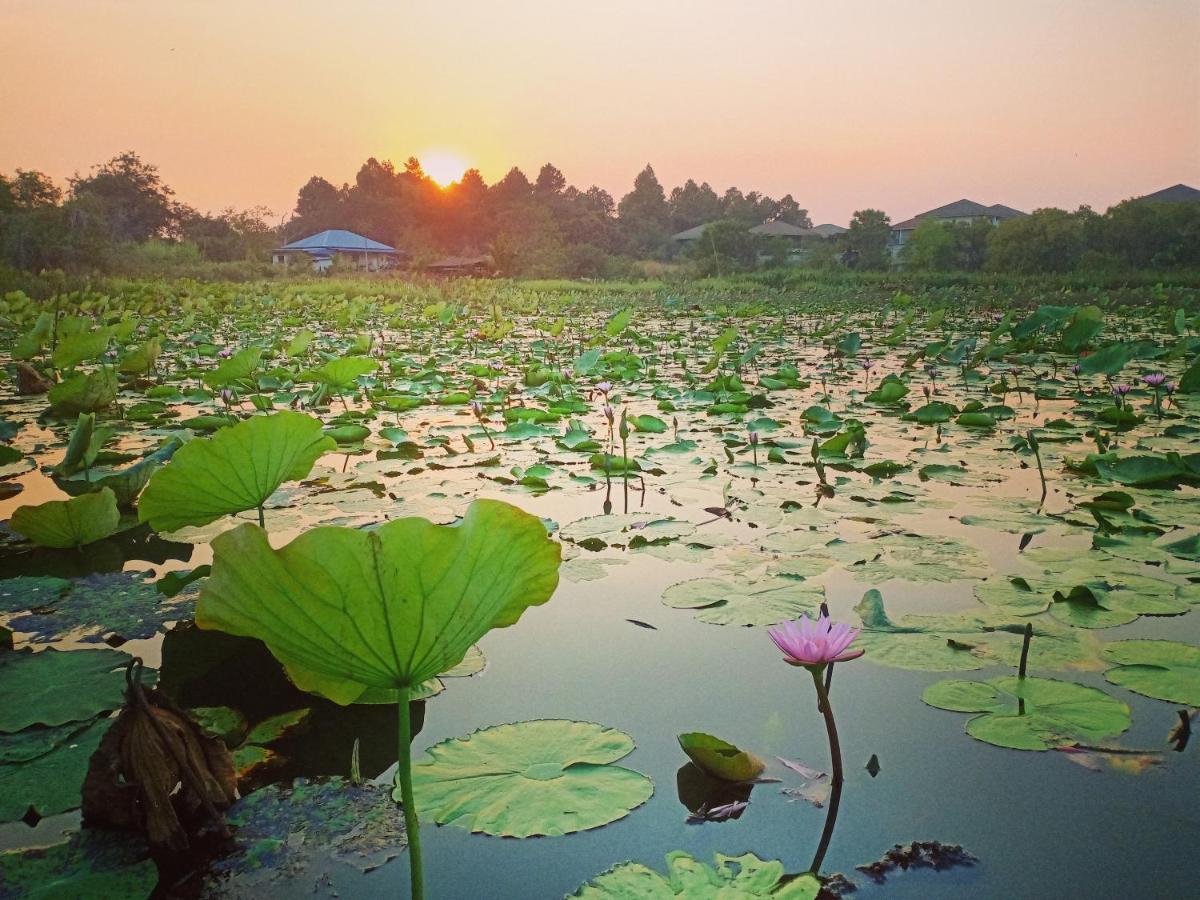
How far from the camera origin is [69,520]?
4.51 feet

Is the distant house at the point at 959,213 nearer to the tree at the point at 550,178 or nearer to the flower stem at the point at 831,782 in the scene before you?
the tree at the point at 550,178

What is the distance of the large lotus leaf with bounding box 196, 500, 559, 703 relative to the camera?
0.58 meters

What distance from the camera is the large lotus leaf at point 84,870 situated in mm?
624

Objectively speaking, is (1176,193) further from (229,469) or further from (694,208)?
(229,469)

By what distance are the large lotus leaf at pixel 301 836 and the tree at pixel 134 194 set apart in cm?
2807

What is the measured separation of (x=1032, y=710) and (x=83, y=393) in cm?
259

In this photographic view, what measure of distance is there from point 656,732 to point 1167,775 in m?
0.50

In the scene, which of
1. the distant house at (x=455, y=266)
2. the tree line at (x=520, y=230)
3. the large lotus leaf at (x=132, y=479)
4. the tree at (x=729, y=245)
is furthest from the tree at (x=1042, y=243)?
the large lotus leaf at (x=132, y=479)

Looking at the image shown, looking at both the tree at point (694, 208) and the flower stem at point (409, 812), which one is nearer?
the flower stem at point (409, 812)

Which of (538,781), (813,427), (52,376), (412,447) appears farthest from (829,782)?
(52,376)

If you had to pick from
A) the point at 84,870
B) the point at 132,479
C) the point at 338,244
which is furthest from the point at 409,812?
the point at 338,244

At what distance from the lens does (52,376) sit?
369 cm

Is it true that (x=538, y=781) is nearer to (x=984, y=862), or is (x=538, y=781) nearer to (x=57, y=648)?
(x=984, y=862)

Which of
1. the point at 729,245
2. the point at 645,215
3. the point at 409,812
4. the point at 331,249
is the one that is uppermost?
the point at 645,215
